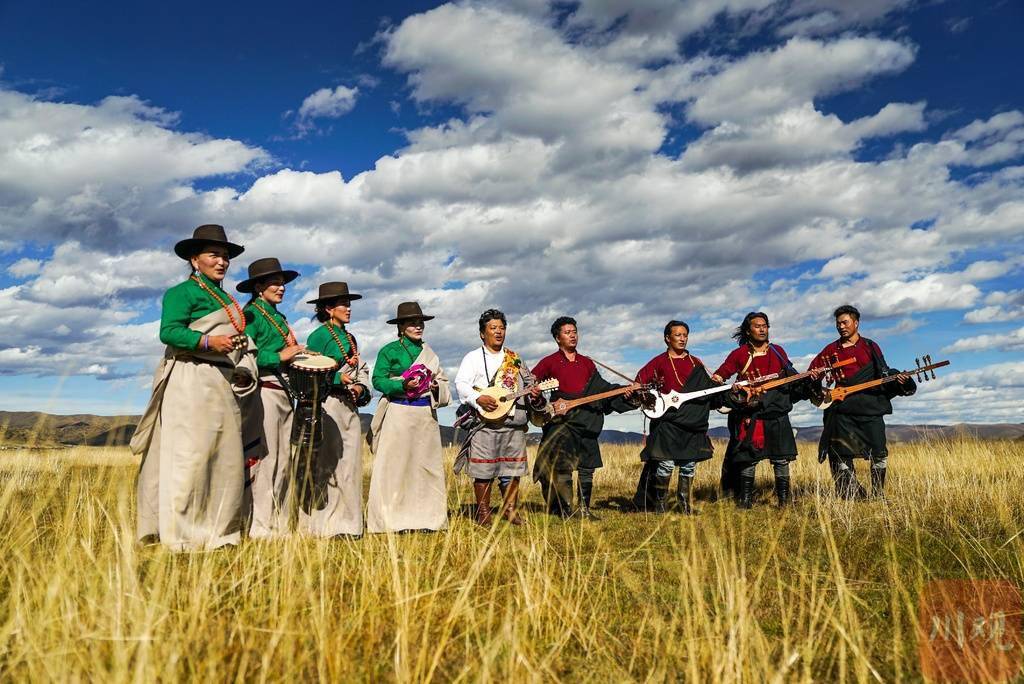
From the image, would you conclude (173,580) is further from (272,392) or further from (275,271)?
(275,271)

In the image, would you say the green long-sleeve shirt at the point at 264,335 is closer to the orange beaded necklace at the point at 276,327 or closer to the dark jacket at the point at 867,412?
the orange beaded necklace at the point at 276,327

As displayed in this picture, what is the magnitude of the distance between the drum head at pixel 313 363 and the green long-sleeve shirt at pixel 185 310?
31.1 inches

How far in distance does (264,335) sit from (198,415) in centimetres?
117

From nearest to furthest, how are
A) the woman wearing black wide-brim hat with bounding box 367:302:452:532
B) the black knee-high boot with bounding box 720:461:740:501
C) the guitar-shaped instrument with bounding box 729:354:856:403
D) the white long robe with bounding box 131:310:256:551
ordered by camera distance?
1. the white long robe with bounding box 131:310:256:551
2. the woman wearing black wide-brim hat with bounding box 367:302:452:532
3. the guitar-shaped instrument with bounding box 729:354:856:403
4. the black knee-high boot with bounding box 720:461:740:501

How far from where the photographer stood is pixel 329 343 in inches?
270

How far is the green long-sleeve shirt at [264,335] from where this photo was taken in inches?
238

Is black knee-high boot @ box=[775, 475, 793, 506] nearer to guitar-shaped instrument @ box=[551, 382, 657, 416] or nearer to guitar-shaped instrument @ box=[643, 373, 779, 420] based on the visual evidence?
guitar-shaped instrument @ box=[643, 373, 779, 420]

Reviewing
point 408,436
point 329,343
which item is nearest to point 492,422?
point 408,436

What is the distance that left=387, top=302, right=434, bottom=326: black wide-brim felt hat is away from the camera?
7.33 meters

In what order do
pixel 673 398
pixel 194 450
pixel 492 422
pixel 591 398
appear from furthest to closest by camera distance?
pixel 673 398 → pixel 591 398 → pixel 492 422 → pixel 194 450

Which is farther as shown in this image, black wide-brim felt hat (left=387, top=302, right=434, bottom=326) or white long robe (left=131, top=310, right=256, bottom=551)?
black wide-brim felt hat (left=387, top=302, right=434, bottom=326)

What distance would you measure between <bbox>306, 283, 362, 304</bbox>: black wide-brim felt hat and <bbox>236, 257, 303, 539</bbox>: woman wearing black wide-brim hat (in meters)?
0.58

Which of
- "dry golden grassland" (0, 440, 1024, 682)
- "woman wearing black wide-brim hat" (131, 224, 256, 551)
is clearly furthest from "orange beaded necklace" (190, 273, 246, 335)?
"dry golden grassland" (0, 440, 1024, 682)

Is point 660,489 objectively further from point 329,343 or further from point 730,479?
point 329,343
